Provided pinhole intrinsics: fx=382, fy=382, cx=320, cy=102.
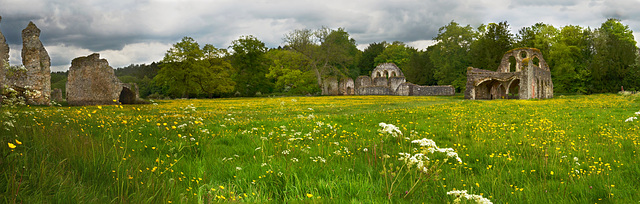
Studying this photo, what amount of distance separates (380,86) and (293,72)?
22814 millimetres

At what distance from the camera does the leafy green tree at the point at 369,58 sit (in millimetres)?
123750

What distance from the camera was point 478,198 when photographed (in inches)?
171

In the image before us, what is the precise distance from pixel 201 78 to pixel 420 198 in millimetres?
58762

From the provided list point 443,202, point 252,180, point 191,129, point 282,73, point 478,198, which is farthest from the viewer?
point 282,73

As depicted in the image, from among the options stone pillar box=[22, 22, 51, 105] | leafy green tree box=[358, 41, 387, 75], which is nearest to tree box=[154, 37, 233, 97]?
stone pillar box=[22, 22, 51, 105]

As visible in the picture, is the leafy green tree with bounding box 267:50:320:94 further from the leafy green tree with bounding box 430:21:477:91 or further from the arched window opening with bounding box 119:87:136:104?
the arched window opening with bounding box 119:87:136:104

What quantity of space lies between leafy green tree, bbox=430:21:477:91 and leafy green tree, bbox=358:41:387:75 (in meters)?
37.6

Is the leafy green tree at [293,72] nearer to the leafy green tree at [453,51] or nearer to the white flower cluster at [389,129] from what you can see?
the leafy green tree at [453,51]

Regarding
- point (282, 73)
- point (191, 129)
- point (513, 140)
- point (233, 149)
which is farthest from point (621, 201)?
point (282, 73)

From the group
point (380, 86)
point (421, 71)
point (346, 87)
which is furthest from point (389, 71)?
point (421, 71)

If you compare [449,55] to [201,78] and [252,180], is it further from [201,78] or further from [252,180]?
[252,180]

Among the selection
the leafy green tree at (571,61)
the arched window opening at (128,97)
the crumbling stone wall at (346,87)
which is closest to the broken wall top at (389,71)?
the crumbling stone wall at (346,87)

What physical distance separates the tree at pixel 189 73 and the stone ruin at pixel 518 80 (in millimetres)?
36451

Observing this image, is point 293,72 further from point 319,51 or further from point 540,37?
point 540,37
